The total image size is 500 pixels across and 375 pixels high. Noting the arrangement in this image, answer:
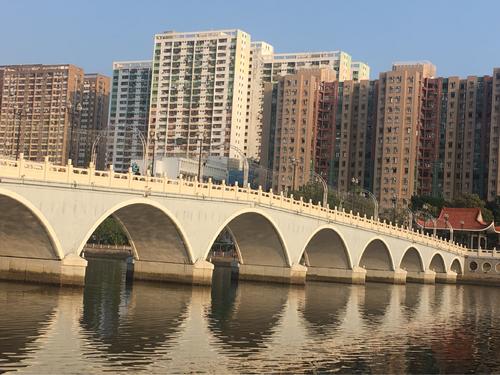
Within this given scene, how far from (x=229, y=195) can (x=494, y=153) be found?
87914 millimetres

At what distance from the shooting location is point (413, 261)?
90688 millimetres

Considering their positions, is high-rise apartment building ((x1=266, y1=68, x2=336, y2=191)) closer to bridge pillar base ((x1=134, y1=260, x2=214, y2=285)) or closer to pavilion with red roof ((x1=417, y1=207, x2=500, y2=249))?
pavilion with red roof ((x1=417, y1=207, x2=500, y2=249))

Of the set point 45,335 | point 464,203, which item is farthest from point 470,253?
point 45,335

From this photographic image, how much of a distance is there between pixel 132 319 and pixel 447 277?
70.4 meters

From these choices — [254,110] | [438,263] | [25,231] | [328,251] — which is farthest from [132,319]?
[254,110]

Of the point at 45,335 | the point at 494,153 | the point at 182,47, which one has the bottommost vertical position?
the point at 45,335

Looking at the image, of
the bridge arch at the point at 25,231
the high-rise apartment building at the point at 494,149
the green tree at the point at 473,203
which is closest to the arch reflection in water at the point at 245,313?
the bridge arch at the point at 25,231

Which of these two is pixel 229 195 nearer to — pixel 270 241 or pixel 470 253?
pixel 270 241

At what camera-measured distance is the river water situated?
23.8m

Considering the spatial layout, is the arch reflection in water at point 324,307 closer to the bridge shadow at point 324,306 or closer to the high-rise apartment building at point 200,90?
the bridge shadow at point 324,306

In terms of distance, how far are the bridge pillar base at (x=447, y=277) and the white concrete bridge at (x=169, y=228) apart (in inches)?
741

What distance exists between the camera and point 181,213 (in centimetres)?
4875

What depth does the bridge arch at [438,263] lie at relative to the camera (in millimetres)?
95562

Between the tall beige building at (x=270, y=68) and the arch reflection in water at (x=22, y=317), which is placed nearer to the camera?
the arch reflection in water at (x=22, y=317)
